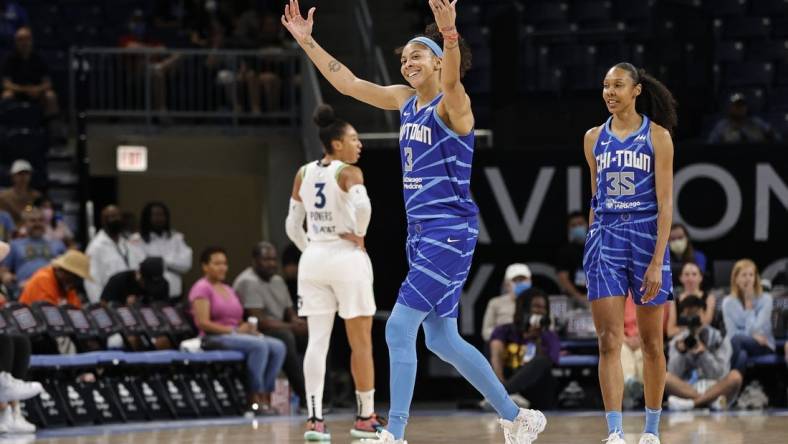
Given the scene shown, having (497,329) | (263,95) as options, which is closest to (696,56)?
(497,329)

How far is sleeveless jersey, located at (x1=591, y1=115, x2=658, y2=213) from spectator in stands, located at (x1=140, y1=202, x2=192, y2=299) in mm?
7096

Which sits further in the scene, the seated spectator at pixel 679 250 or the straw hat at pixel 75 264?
the seated spectator at pixel 679 250

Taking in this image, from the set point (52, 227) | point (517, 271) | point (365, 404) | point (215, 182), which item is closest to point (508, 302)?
point (517, 271)

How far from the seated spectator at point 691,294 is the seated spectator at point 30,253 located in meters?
5.50

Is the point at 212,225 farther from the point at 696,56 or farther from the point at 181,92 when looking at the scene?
the point at 696,56

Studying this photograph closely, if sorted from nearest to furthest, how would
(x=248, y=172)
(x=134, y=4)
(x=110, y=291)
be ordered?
(x=110, y=291), (x=248, y=172), (x=134, y=4)

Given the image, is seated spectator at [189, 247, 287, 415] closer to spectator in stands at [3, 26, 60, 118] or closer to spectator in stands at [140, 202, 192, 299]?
spectator in stands at [140, 202, 192, 299]

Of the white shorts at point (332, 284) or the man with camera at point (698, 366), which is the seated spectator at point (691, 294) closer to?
the man with camera at point (698, 366)

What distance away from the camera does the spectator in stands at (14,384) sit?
34.6 ft

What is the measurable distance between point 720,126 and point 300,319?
15.2 feet

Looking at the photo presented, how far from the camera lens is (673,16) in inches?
612

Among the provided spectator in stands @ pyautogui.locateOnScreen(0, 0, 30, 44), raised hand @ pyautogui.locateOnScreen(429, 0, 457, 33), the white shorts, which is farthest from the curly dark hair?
spectator in stands @ pyautogui.locateOnScreen(0, 0, 30, 44)

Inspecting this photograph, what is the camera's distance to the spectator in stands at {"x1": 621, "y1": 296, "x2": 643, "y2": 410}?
42.7 feet

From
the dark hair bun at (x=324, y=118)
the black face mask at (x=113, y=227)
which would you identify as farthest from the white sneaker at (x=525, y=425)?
the black face mask at (x=113, y=227)
